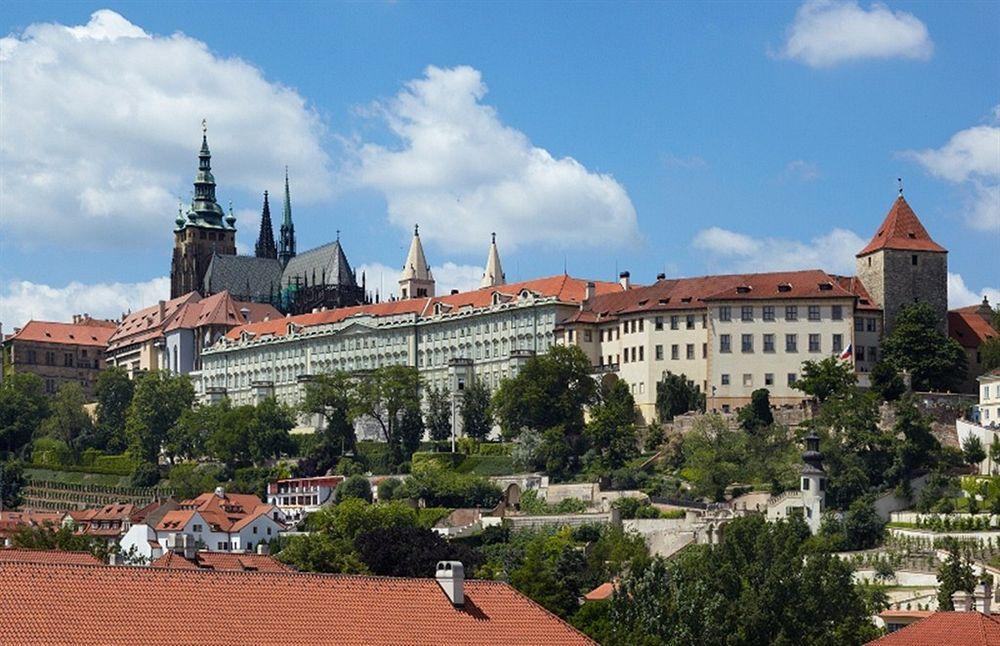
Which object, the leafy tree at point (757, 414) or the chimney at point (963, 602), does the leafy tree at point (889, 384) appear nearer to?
the leafy tree at point (757, 414)

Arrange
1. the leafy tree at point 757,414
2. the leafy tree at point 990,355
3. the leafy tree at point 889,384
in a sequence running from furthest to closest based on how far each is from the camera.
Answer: the leafy tree at point 990,355 < the leafy tree at point 757,414 < the leafy tree at point 889,384

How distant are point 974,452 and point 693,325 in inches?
1105

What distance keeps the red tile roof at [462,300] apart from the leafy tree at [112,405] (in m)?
13.9

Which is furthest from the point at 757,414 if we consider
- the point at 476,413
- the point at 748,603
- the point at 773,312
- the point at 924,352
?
the point at 748,603

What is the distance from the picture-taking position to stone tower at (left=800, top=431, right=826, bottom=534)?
116188mm

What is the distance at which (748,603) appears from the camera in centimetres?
7288

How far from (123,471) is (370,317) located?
23917 millimetres

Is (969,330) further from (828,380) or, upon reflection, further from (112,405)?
(112,405)

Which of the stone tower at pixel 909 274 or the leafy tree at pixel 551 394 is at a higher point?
the stone tower at pixel 909 274

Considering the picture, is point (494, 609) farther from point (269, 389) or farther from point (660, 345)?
point (269, 389)

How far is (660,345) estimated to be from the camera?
14700 cm

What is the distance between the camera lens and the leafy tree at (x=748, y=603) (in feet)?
227

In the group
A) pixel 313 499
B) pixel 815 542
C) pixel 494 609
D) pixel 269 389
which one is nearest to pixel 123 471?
pixel 269 389

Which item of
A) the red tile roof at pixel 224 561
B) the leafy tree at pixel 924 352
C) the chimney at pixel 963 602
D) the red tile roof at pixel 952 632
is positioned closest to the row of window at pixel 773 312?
the leafy tree at pixel 924 352
